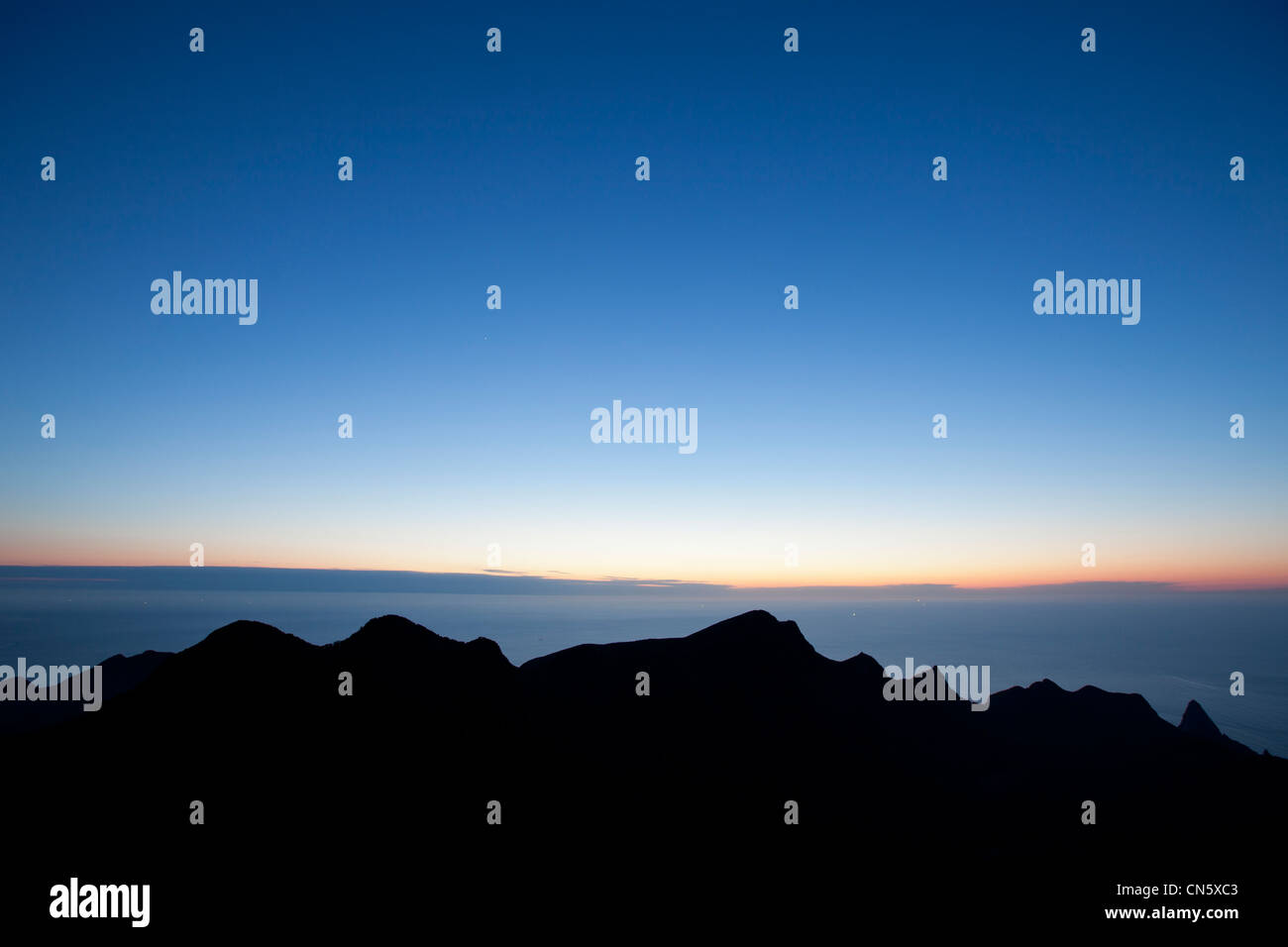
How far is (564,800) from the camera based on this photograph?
38.8 m

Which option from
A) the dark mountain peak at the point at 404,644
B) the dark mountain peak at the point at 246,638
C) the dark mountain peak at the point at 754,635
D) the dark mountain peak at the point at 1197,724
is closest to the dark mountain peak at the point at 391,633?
the dark mountain peak at the point at 404,644

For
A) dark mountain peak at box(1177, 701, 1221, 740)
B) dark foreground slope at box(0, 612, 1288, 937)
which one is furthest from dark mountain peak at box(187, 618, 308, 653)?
dark mountain peak at box(1177, 701, 1221, 740)

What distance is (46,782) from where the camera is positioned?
30.1m

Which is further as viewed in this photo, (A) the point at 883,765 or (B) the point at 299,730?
(A) the point at 883,765

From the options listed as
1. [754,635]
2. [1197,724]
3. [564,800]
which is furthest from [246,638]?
[1197,724]

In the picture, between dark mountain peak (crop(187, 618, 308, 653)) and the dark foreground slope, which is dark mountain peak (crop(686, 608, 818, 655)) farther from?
dark mountain peak (crop(187, 618, 308, 653))

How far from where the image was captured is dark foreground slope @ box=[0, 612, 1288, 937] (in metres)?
28.9

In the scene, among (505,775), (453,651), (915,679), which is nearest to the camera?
(505,775)

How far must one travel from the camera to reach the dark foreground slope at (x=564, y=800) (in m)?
28.9

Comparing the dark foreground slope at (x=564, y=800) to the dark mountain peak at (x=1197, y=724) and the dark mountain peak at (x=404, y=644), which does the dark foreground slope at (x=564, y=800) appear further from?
the dark mountain peak at (x=1197, y=724)
